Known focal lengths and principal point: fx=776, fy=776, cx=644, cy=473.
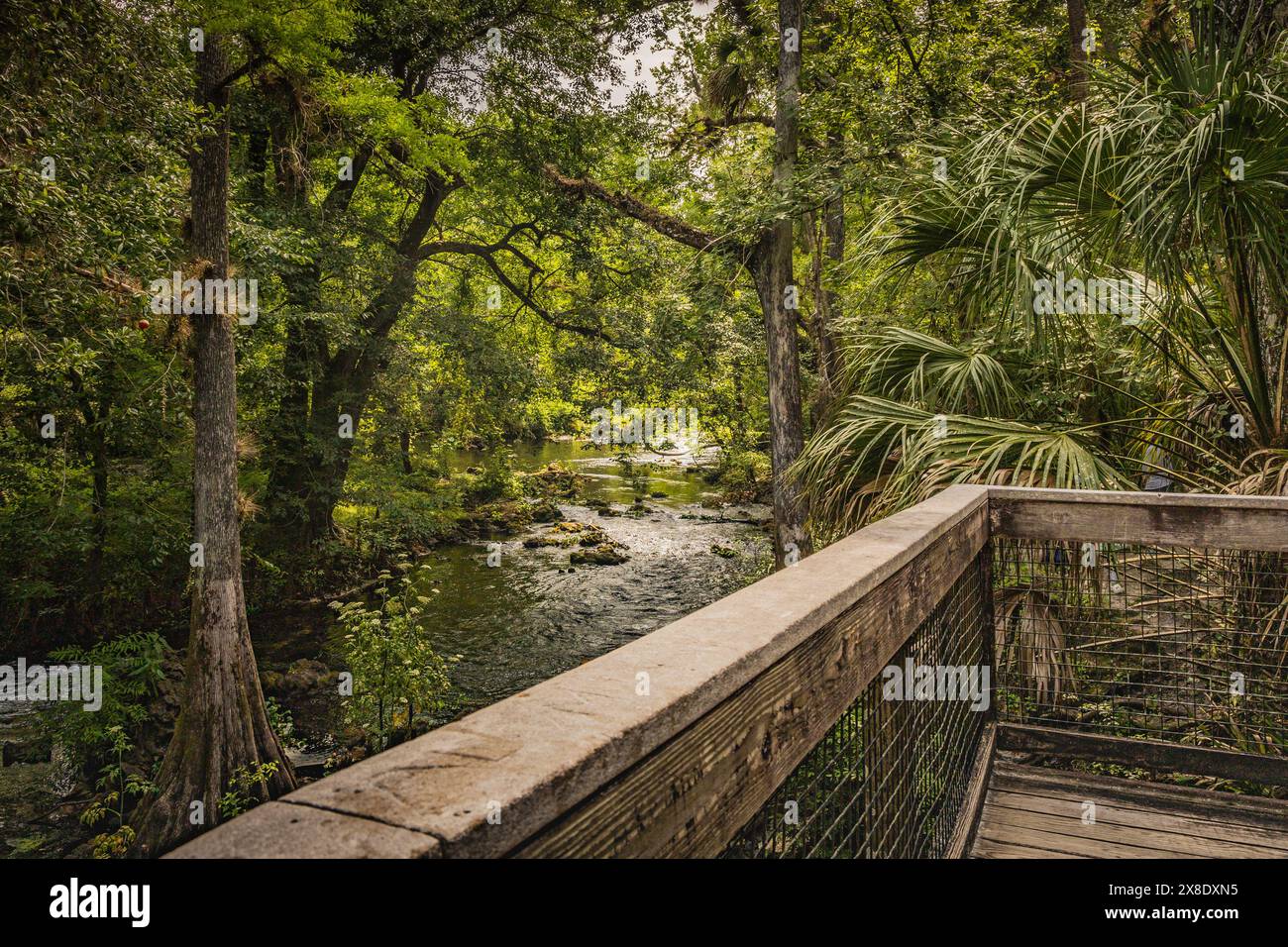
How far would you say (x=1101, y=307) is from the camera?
180 inches

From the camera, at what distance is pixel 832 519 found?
15.7 ft

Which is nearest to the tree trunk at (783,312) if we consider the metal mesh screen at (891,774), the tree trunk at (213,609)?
the tree trunk at (213,609)

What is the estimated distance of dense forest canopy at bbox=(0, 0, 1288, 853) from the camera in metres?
4.07

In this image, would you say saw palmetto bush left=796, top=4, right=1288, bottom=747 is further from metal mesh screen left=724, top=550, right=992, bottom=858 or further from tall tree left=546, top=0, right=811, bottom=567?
tall tree left=546, top=0, right=811, bottom=567

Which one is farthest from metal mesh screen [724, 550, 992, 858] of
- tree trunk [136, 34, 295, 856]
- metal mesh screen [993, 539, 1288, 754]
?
tree trunk [136, 34, 295, 856]

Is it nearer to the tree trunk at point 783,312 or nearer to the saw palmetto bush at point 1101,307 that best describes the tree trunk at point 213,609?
the saw palmetto bush at point 1101,307

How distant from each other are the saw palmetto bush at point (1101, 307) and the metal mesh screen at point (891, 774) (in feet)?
2.76

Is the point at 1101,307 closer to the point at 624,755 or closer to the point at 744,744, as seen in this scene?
the point at 744,744

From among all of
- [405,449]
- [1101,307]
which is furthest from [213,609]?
[405,449]

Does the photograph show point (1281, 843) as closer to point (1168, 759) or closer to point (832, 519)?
point (1168, 759)

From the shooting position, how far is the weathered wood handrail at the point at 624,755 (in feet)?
2.21

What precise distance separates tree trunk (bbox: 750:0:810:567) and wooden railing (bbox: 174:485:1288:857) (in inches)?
330
